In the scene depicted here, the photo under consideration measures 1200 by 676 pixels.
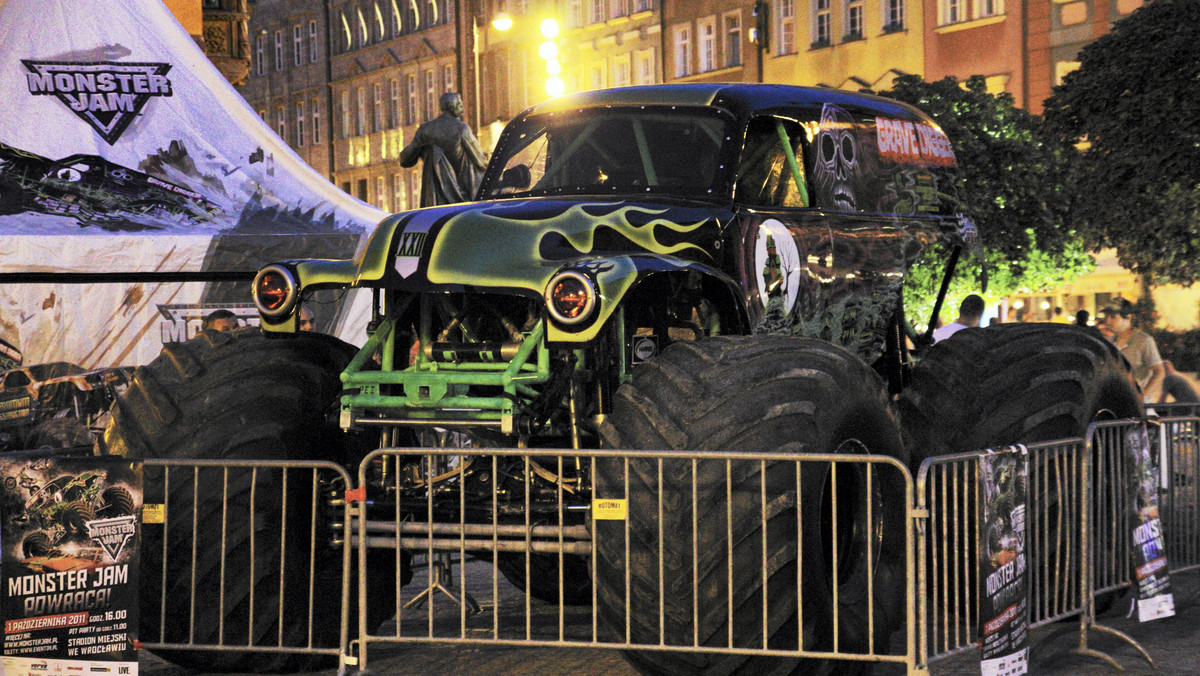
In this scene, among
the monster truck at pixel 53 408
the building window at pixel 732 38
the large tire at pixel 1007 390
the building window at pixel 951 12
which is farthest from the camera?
the building window at pixel 732 38

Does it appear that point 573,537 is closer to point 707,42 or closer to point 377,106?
point 707,42

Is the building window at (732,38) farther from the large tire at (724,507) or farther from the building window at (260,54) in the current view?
the large tire at (724,507)

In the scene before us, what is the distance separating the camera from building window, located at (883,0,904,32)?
1758 inches

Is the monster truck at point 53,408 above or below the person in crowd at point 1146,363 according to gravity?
below

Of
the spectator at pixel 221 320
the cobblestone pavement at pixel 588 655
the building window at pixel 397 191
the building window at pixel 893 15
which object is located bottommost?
the cobblestone pavement at pixel 588 655

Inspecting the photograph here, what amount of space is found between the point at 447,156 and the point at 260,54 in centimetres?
5674

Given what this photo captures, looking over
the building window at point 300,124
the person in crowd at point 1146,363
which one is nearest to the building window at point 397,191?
the building window at point 300,124

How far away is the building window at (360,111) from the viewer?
6475 cm

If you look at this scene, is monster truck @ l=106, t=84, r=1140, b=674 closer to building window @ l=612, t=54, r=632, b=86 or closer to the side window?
the side window

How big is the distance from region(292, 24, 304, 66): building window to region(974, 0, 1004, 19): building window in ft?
107

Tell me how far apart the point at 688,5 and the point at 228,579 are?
4631 cm

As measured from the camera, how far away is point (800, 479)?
21.0 feet

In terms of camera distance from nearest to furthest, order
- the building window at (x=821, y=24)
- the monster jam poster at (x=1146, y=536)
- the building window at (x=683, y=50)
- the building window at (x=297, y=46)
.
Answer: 1. the monster jam poster at (x=1146, y=536)
2. the building window at (x=821, y=24)
3. the building window at (x=683, y=50)
4. the building window at (x=297, y=46)

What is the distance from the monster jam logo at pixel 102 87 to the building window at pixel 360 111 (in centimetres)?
5051
